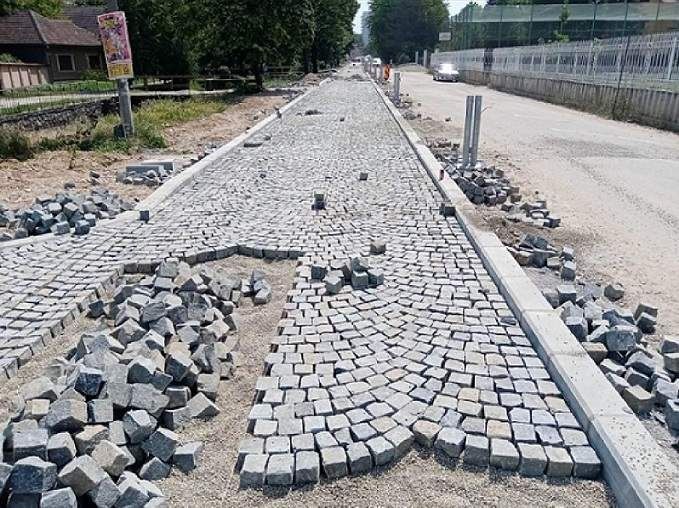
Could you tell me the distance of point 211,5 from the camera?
93.1 ft

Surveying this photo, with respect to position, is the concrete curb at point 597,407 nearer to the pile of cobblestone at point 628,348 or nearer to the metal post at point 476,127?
the pile of cobblestone at point 628,348

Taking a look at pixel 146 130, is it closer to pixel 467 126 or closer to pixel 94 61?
pixel 467 126

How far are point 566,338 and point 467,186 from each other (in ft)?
16.6

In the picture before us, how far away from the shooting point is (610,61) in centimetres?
2341

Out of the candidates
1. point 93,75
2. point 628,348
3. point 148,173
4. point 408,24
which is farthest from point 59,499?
point 408,24

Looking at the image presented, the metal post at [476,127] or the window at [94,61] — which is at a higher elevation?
the window at [94,61]

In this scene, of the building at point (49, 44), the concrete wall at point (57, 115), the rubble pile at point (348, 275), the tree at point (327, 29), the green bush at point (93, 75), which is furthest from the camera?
the tree at point (327, 29)

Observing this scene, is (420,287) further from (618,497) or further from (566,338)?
(618,497)

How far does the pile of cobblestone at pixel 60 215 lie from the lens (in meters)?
6.76

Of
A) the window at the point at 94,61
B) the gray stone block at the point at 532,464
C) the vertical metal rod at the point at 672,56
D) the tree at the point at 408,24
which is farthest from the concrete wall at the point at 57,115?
the tree at the point at 408,24

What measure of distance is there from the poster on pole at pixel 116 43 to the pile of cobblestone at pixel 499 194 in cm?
810

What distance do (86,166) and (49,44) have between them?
4279 centimetres

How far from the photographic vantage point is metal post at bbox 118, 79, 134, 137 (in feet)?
43.7

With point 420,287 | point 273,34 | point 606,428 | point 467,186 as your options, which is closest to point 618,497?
point 606,428
